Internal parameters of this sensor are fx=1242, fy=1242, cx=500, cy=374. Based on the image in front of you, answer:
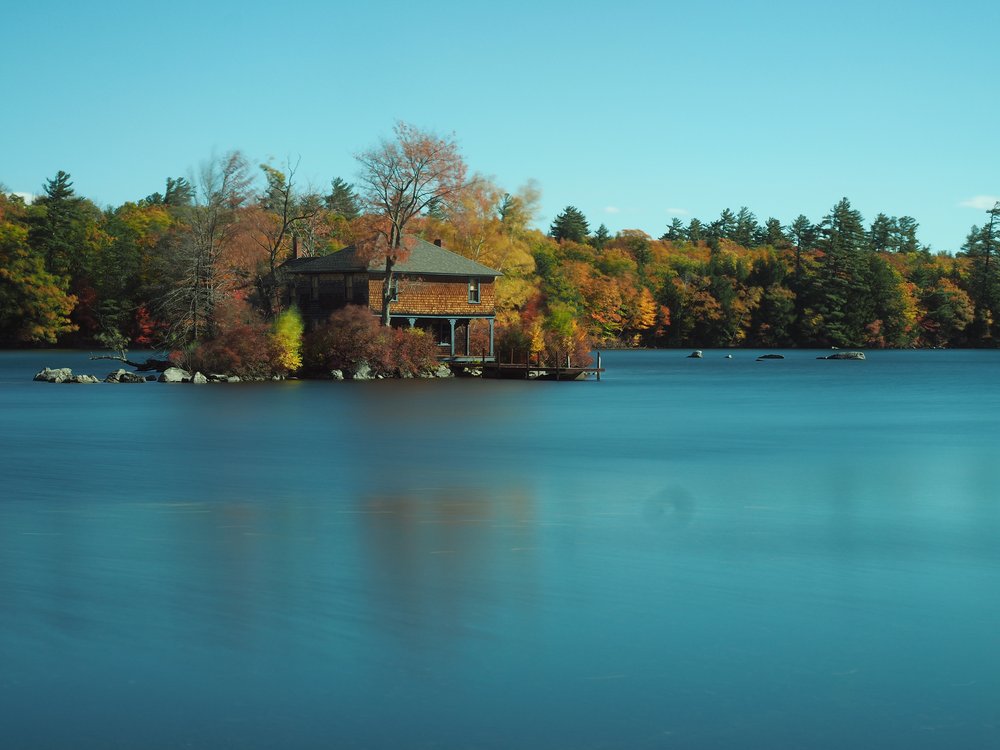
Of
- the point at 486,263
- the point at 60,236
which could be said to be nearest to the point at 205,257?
the point at 486,263

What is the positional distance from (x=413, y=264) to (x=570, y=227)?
88.3 metres

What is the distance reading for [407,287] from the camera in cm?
7056

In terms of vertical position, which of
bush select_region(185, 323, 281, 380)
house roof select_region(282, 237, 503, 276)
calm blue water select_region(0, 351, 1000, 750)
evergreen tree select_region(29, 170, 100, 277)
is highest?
evergreen tree select_region(29, 170, 100, 277)

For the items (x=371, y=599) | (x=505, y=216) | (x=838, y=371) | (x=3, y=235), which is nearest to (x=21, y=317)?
(x=3, y=235)

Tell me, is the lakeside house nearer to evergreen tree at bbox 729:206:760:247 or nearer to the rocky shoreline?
the rocky shoreline

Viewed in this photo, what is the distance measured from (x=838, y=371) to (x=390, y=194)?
34867 mm

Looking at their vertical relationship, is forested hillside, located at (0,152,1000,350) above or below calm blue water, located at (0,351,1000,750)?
above

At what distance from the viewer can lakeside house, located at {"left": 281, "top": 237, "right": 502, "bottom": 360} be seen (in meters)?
69.7

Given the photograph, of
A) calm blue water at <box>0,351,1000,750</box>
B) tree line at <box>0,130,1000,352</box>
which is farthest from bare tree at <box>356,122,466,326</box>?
calm blue water at <box>0,351,1000,750</box>

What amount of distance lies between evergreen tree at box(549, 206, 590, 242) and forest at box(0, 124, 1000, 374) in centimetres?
27

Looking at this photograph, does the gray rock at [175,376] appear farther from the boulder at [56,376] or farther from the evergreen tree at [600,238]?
the evergreen tree at [600,238]

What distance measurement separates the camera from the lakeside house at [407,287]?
69688mm

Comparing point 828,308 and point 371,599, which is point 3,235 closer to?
point 828,308

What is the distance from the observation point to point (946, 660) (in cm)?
988
